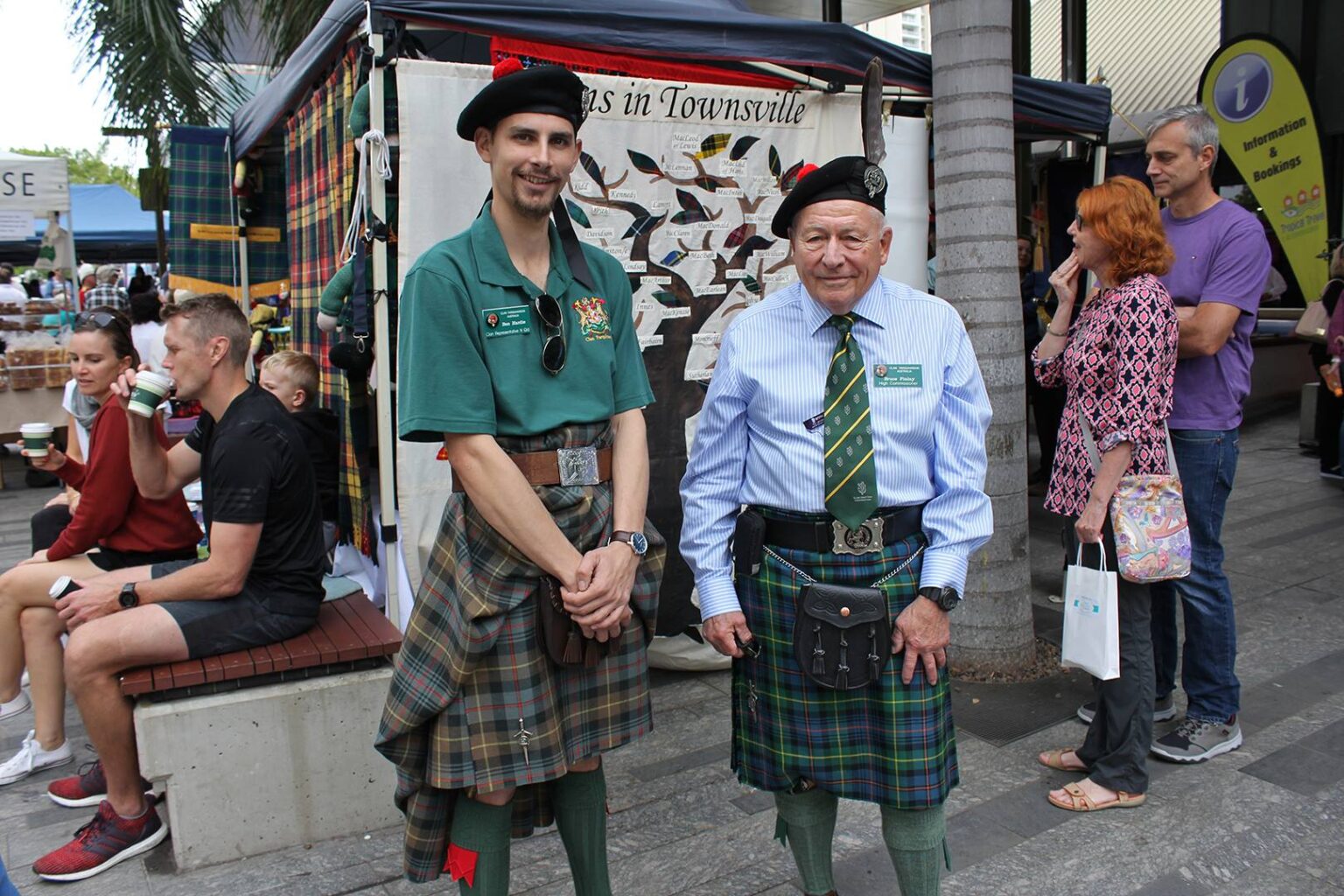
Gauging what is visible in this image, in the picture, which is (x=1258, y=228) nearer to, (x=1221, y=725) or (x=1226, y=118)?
(x=1221, y=725)

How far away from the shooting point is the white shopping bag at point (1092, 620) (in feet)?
10.0

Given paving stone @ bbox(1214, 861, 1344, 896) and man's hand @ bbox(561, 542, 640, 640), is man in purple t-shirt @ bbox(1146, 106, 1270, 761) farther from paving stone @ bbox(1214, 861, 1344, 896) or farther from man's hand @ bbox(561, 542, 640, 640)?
man's hand @ bbox(561, 542, 640, 640)

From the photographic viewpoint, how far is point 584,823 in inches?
93.6

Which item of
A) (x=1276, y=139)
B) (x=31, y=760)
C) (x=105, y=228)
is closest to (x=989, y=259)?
(x=31, y=760)

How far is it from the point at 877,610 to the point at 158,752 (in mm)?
2125

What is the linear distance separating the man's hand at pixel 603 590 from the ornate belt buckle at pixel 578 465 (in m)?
0.15

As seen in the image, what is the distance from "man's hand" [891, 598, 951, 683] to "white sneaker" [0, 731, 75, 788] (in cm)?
316

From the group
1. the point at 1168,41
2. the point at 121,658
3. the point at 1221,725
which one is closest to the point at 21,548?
the point at 121,658

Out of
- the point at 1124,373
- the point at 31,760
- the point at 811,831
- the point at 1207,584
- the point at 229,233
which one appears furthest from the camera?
the point at 229,233

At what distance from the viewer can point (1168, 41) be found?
12734mm

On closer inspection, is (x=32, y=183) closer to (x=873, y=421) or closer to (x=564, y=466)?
(x=564, y=466)

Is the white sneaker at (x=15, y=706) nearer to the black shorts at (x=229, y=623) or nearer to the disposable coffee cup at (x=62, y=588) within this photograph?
the disposable coffee cup at (x=62, y=588)

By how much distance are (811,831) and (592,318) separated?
132cm

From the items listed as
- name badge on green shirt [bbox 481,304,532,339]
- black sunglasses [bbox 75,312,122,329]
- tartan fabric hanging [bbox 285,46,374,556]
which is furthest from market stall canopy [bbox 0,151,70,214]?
name badge on green shirt [bbox 481,304,532,339]
